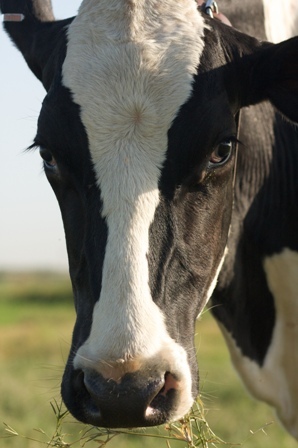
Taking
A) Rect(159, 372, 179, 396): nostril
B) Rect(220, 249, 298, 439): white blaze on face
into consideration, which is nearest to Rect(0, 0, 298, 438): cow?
Rect(159, 372, 179, 396): nostril

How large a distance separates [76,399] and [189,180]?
113 centimetres

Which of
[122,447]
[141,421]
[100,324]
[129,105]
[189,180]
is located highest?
[129,105]

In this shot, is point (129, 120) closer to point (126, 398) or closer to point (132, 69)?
point (132, 69)

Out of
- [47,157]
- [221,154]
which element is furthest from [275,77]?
[47,157]

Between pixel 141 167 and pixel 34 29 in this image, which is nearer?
pixel 141 167

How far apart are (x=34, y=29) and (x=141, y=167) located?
5.05 feet

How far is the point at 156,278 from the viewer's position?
431 centimetres

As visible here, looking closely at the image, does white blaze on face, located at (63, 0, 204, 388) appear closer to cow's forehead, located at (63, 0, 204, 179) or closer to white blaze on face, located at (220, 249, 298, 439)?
cow's forehead, located at (63, 0, 204, 179)

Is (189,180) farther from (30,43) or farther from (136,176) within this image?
(30,43)

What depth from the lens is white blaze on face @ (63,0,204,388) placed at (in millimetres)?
4078

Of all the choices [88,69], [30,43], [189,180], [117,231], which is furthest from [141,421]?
[30,43]

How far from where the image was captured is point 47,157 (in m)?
4.81

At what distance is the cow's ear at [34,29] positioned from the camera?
532 cm

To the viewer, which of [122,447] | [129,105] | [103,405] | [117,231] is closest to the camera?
[103,405]
